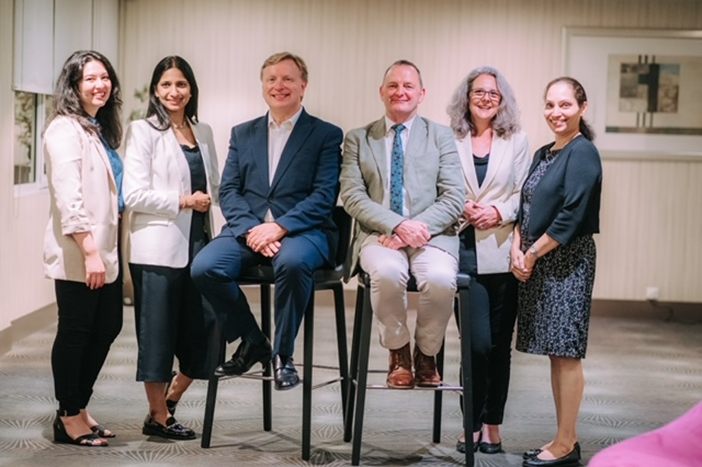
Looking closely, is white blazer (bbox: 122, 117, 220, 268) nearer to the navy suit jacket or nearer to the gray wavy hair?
the navy suit jacket

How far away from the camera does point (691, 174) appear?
8547mm

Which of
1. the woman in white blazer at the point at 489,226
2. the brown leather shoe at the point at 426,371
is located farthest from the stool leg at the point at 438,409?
the brown leather shoe at the point at 426,371

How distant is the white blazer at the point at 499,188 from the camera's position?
4.30m

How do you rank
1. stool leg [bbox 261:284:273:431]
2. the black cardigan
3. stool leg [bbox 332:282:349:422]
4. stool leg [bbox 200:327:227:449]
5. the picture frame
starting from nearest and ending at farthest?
the black cardigan
stool leg [bbox 200:327:227:449]
stool leg [bbox 332:282:349:422]
stool leg [bbox 261:284:273:431]
the picture frame

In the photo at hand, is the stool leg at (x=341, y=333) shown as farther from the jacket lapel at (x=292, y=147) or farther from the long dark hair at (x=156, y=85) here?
the long dark hair at (x=156, y=85)

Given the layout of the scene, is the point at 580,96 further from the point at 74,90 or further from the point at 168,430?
the point at 168,430

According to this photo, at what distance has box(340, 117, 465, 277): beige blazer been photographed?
4.14 metres

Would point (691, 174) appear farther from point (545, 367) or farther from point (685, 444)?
point (685, 444)

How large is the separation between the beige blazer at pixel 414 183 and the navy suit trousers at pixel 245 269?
25 cm

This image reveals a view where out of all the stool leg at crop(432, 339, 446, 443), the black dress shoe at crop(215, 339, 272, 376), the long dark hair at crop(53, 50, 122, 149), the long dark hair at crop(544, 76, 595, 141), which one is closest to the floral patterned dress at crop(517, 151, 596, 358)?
the long dark hair at crop(544, 76, 595, 141)

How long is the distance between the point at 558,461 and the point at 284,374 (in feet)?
3.72

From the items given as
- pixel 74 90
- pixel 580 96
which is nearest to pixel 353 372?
pixel 580 96

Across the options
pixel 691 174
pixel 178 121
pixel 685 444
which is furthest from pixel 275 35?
pixel 685 444

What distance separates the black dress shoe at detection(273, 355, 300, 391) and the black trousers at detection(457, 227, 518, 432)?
0.75 m
